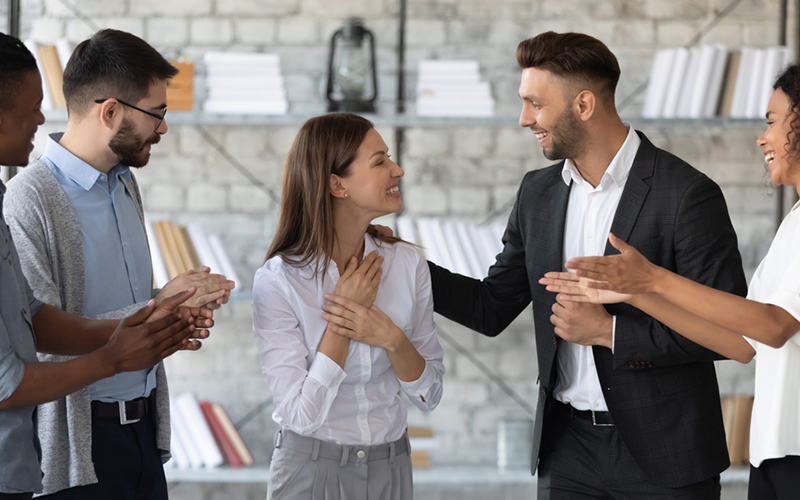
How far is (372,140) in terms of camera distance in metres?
1.83

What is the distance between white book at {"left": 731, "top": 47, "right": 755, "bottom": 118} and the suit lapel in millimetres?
1436

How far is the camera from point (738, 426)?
3162 mm

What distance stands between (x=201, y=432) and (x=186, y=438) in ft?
0.22

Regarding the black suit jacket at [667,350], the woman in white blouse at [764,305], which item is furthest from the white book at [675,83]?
the woman in white blouse at [764,305]

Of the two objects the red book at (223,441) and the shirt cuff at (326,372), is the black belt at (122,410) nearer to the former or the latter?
the shirt cuff at (326,372)

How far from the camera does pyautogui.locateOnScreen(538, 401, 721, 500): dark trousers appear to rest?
→ 1799mm

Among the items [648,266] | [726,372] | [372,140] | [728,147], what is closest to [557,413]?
[648,266]

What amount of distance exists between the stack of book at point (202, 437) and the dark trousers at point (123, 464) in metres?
1.33

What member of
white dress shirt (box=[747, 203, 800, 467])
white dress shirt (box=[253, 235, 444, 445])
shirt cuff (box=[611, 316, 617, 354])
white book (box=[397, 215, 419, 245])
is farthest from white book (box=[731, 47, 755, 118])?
white dress shirt (box=[253, 235, 444, 445])

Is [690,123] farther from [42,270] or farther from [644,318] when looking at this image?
[42,270]

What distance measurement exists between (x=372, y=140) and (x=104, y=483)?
1058 millimetres

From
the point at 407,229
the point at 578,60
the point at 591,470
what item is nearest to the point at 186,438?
the point at 407,229

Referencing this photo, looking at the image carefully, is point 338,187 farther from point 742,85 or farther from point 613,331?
point 742,85

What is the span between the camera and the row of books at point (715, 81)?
3.04m
